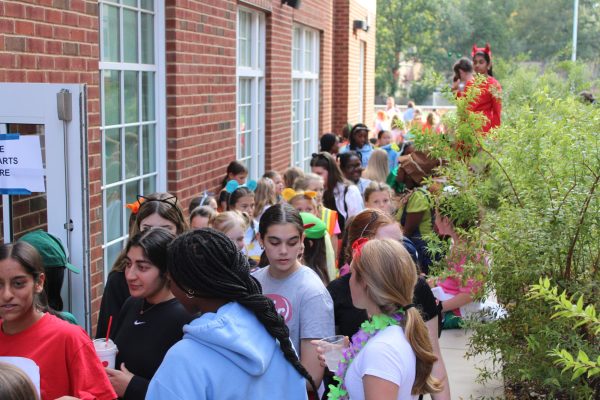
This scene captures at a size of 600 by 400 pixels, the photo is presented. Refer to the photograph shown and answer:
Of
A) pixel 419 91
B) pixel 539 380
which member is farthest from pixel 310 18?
pixel 419 91

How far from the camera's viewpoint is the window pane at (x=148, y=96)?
7.49 metres

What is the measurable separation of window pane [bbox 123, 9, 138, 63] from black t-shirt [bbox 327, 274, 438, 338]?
3496mm

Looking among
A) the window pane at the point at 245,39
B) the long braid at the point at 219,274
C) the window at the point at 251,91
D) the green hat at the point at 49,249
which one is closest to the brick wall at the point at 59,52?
the green hat at the point at 49,249

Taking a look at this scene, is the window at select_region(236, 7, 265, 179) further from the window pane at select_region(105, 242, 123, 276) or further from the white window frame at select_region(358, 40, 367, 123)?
the white window frame at select_region(358, 40, 367, 123)

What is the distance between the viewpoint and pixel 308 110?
15.7 m

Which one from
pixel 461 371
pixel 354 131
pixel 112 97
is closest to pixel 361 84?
pixel 354 131

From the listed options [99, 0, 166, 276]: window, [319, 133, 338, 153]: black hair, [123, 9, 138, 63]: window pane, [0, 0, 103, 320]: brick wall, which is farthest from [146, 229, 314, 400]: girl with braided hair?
[319, 133, 338, 153]: black hair

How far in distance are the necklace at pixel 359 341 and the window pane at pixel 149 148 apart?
444 cm

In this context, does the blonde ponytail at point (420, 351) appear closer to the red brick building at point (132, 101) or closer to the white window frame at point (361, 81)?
the red brick building at point (132, 101)

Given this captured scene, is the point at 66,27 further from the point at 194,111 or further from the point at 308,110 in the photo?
the point at 308,110

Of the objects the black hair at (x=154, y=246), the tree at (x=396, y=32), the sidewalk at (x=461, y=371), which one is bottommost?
the sidewalk at (x=461, y=371)

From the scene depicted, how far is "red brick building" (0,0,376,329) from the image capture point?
4078mm

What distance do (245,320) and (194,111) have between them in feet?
19.0

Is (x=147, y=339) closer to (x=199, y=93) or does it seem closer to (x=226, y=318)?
(x=226, y=318)
